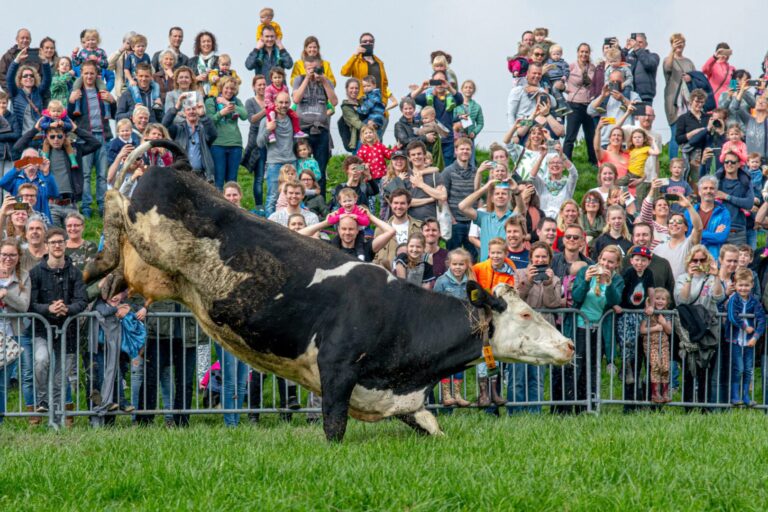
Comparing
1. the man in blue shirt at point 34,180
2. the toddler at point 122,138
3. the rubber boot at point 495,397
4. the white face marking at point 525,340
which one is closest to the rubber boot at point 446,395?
the rubber boot at point 495,397

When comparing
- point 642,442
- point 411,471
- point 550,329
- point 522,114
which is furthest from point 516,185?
point 411,471

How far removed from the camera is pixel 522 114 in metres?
22.0

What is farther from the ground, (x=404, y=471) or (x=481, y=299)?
(x=481, y=299)

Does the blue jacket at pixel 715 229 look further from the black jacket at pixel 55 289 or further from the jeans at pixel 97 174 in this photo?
the jeans at pixel 97 174

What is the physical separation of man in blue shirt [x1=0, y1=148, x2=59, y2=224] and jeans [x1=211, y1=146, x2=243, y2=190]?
9.71ft

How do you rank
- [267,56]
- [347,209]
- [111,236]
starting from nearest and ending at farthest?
[111,236] → [347,209] → [267,56]

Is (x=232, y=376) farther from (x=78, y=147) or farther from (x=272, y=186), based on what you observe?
(x=78, y=147)

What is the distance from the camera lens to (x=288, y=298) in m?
10.5

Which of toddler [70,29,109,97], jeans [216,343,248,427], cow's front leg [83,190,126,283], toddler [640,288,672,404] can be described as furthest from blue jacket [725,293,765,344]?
toddler [70,29,109,97]

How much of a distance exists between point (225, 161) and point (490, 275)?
24.3 feet

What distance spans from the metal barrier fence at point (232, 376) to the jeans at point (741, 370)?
0.04 feet

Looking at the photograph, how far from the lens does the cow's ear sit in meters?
10.8

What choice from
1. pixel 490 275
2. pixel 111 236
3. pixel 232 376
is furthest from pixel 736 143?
pixel 111 236

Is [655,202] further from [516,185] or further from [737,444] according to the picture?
[737,444]
